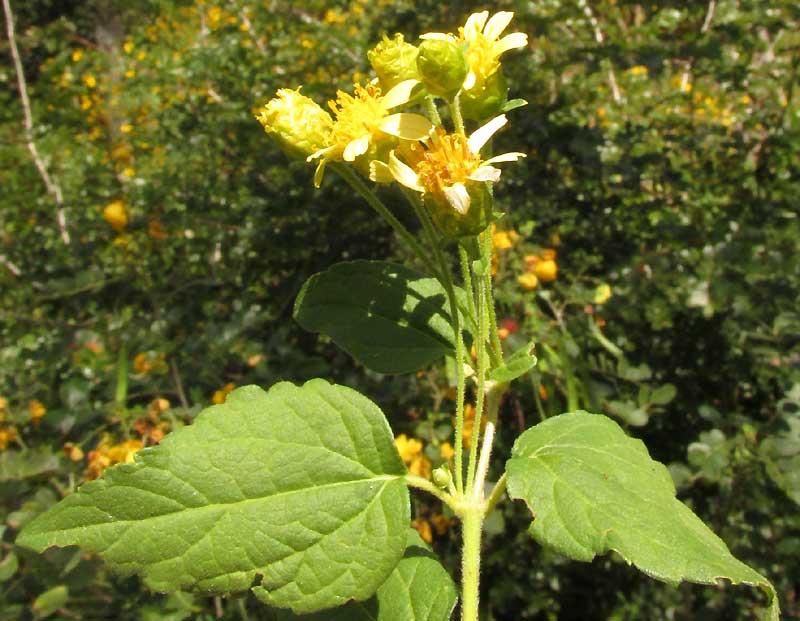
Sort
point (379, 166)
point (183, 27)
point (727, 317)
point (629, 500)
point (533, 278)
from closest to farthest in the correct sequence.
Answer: point (629, 500)
point (379, 166)
point (727, 317)
point (533, 278)
point (183, 27)

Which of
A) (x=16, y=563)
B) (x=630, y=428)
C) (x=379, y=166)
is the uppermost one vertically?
(x=379, y=166)

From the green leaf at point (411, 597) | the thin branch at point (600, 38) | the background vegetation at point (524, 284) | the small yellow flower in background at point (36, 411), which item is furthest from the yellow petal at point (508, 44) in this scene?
the thin branch at point (600, 38)

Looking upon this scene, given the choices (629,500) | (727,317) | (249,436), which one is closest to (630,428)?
(727,317)

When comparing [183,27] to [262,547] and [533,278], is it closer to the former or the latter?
[533,278]

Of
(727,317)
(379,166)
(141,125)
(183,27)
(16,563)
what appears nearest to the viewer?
(379,166)

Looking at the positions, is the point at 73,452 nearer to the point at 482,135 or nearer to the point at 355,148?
the point at 355,148

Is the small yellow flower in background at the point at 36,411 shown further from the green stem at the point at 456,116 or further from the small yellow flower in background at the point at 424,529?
the green stem at the point at 456,116

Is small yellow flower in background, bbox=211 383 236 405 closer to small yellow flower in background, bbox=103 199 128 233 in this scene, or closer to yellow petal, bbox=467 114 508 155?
small yellow flower in background, bbox=103 199 128 233
